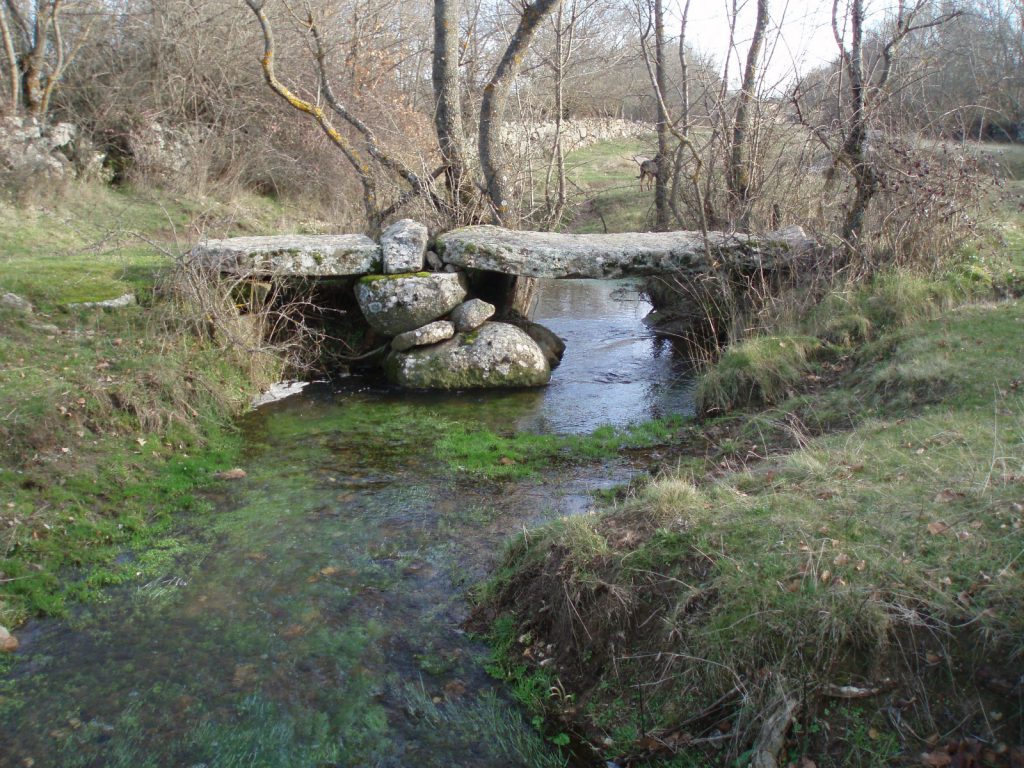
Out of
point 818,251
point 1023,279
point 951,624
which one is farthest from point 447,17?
point 951,624

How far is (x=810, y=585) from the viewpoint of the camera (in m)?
3.60

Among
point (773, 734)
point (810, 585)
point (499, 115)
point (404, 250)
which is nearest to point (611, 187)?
point (499, 115)

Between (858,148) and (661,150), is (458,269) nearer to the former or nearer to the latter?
(858,148)

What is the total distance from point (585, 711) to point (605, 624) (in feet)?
1.40

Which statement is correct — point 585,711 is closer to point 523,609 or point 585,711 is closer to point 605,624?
point 605,624

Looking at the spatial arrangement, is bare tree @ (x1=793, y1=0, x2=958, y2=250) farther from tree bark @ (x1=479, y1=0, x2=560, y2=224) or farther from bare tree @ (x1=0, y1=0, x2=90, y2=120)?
bare tree @ (x1=0, y1=0, x2=90, y2=120)

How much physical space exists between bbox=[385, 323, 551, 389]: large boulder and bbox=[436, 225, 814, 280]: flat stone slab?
85 cm

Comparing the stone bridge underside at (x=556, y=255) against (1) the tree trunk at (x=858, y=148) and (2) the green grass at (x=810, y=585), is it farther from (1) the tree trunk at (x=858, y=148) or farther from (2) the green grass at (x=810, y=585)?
(2) the green grass at (x=810, y=585)

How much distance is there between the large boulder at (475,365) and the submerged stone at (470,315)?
0.65ft

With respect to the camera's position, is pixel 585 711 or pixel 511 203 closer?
pixel 585 711

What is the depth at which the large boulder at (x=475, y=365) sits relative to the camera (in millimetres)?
9188

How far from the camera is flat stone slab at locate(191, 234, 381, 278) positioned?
8.91 meters

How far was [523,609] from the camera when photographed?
14.6ft

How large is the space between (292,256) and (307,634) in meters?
5.62
